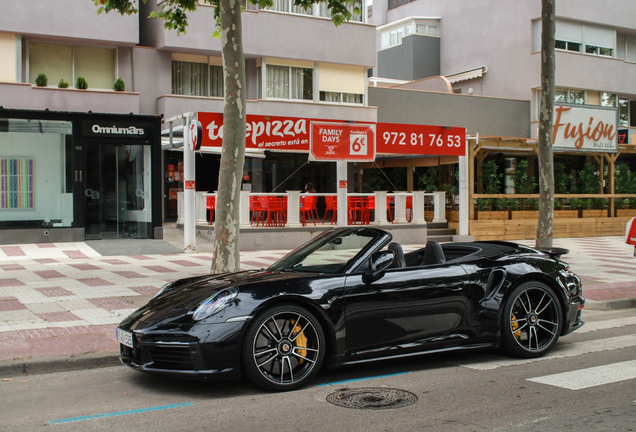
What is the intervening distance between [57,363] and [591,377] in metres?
4.99

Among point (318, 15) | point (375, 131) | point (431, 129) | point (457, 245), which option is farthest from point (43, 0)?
point (457, 245)

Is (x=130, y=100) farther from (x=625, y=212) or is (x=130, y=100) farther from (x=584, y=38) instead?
(x=584, y=38)

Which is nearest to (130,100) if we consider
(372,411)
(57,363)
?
(57,363)

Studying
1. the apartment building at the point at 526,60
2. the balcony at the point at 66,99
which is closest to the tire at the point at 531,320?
the balcony at the point at 66,99

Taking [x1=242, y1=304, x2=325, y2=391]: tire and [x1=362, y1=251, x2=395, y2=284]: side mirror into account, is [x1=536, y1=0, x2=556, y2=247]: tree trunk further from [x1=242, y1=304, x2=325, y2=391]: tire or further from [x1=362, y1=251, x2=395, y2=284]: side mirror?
[x1=242, y1=304, x2=325, y2=391]: tire

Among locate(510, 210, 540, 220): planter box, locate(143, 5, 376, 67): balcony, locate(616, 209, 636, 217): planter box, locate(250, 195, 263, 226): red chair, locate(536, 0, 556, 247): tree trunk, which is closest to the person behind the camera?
locate(536, 0, 556, 247): tree trunk

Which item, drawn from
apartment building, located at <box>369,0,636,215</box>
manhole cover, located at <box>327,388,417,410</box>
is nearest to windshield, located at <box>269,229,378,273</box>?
manhole cover, located at <box>327,388,417,410</box>

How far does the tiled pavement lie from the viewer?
675 centimetres

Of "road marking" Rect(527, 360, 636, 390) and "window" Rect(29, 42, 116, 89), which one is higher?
"window" Rect(29, 42, 116, 89)

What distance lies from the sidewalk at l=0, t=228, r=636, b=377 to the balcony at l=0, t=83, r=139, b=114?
14.3 feet

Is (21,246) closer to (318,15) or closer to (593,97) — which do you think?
(318,15)

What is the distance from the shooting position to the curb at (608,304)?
31.5ft

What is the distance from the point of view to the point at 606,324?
8227mm

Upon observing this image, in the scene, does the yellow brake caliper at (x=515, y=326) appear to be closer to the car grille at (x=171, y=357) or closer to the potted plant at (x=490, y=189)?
→ the car grille at (x=171, y=357)
